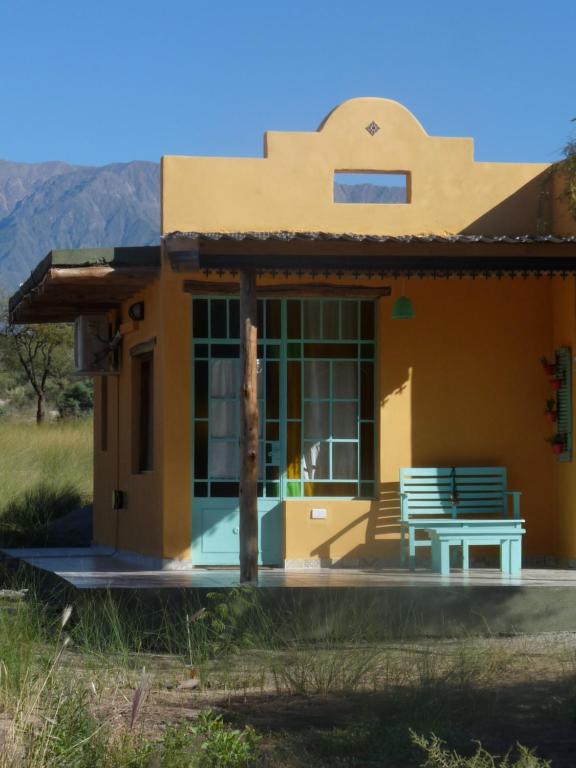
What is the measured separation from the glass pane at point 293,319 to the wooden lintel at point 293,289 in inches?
6.0

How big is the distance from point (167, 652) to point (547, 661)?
8.73ft

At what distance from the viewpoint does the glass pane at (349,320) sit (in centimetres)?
1208

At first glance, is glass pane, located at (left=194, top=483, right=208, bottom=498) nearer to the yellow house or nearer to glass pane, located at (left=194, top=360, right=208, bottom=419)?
the yellow house

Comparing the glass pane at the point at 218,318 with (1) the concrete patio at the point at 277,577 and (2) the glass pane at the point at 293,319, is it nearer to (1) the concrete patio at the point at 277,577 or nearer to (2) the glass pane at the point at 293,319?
(2) the glass pane at the point at 293,319

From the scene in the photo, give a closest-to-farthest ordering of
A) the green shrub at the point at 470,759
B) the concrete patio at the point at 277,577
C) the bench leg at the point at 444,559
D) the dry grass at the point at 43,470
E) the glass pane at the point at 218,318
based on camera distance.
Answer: the green shrub at the point at 470,759 → the concrete patio at the point at 277,577 → the bench leg at the point at 444,559 → the glass pane at the point at 218,318 → the dry grass at the point at 43,470

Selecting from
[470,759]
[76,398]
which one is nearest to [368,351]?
[470,759]

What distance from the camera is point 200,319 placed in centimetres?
1191

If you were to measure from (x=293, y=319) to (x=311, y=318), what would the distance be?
0.55 feet

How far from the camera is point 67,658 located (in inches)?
307

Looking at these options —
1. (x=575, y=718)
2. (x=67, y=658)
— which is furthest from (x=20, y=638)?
(x=575, y=718)

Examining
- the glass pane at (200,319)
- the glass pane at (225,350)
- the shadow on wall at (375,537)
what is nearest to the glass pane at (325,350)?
the glass pane at (225,350)

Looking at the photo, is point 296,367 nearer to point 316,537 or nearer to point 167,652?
point 316,537

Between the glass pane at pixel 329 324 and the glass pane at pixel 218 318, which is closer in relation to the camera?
the glass pane at pixel 218 318

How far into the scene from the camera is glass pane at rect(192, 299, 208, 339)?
468 inches
